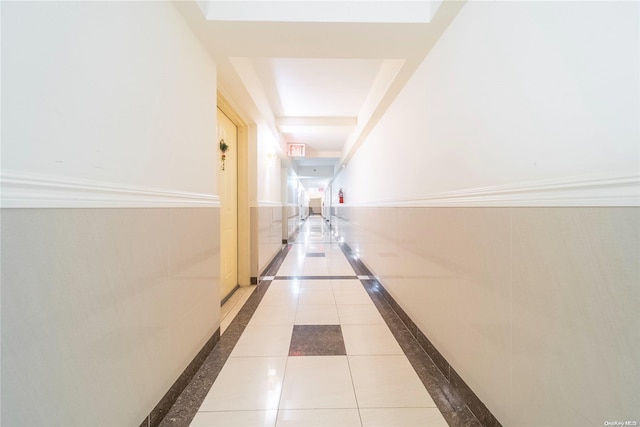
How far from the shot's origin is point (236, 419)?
1.36m

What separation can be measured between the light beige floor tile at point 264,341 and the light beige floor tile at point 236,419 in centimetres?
55

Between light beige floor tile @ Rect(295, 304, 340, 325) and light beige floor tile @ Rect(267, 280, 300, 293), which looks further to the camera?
light beige floor tile @ Rect(267, 280, 300, 293)

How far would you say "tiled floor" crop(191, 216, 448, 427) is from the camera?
138 centimetres

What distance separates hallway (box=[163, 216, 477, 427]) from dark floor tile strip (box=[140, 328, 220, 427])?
1.7 inches

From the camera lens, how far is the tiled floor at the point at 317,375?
1.38m

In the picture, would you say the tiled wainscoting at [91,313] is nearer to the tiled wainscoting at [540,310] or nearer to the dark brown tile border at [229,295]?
the dark brown tile border at [229,295]

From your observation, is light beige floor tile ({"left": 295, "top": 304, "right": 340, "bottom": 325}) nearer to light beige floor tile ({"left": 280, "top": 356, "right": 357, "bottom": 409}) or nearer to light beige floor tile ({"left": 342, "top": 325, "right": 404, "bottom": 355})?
light beige floor tile ({"left": 342, "top": 325, "right": 404, "bottom": 355})

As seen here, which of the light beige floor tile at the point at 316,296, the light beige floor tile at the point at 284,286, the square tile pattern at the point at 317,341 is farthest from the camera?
the light beige floor tile at the point at 284,286

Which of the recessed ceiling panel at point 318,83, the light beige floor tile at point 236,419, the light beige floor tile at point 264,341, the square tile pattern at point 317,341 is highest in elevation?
the recessed ceiling panel at point 318,83

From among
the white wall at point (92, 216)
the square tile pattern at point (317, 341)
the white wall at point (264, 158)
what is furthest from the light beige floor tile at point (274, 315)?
the white wall at point (264, 158)

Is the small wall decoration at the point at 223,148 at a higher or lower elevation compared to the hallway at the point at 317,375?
higher

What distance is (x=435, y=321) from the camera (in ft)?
6.01

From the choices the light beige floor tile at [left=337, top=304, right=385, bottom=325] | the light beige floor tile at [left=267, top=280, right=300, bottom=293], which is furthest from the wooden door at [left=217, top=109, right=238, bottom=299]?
the light beige floor tile at [left=337, top=304, right=385, bottom=325]

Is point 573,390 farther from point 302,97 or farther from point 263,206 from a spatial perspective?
point 302,97
